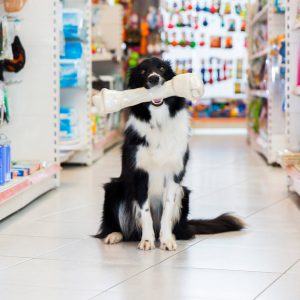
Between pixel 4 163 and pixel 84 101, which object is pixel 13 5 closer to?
pixel 4 163

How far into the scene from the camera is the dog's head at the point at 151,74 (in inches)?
126

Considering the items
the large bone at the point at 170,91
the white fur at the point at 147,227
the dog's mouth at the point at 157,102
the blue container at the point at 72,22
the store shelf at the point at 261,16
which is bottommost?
the white fur at the point at 147,227

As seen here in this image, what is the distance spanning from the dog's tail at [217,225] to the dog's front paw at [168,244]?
0.97 feet

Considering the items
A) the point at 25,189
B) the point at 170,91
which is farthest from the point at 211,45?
the point at 170,91

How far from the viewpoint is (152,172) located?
3289 mm

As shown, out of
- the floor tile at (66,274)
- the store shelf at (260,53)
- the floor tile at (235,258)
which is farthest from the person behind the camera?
the store shelf at (260,53)

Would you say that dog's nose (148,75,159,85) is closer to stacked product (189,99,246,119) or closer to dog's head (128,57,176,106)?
dog's head (128,57,176,106)

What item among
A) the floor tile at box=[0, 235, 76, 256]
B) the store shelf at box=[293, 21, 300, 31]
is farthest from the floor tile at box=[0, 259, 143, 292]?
the store shelf at box=[293, 21, 300, 31]

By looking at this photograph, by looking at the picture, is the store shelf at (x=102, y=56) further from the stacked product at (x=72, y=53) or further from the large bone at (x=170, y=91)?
the large bone at (x=170, y=91)

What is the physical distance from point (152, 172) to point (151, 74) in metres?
0.45

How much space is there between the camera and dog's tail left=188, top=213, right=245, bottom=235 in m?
3.55

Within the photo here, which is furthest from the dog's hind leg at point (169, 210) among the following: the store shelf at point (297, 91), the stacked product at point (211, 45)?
the stacked product at point (211, 45)

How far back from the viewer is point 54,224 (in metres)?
3.87

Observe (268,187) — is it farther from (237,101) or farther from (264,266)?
(237,101)
